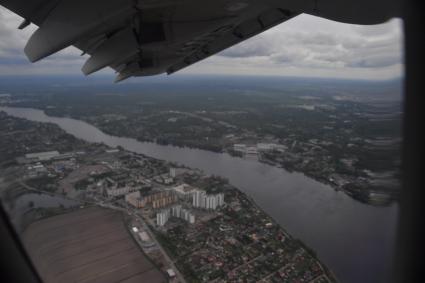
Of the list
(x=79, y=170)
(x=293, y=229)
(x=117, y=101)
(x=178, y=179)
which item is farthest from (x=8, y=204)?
(x=117, y=101)

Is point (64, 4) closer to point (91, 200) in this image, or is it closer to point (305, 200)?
point (91, 200)

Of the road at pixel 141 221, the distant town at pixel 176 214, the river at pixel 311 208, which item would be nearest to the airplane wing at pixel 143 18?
the river at pixel 311 208

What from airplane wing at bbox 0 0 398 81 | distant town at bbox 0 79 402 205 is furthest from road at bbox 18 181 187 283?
airplane wing at bbox 0 0 398 81

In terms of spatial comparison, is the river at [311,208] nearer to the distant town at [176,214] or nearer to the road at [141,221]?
the distant town at [176,214]

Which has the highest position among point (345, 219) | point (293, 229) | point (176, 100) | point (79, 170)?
point (176, 100)

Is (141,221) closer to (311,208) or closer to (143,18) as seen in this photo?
(311,208)

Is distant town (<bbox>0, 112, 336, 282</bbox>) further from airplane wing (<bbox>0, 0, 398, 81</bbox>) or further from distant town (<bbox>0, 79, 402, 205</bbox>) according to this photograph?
airplane wing (<bbox>0, 0, 398, 81</bbox>)

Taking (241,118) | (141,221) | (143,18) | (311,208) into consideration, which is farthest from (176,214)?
(241,118)
